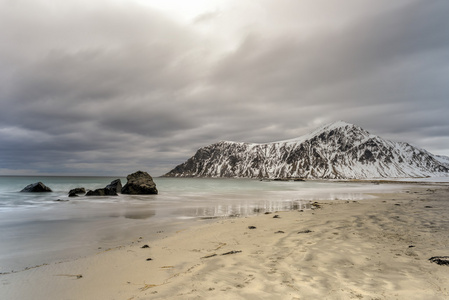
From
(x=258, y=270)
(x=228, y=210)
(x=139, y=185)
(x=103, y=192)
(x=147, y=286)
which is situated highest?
(x=139, y=185)

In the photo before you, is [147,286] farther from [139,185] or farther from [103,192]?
[139,185]

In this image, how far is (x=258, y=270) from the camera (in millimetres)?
5848

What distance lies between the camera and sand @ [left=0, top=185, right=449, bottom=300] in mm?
4711

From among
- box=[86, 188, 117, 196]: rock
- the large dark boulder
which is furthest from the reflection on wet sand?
the large dark boulder

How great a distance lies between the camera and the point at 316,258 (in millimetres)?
6570

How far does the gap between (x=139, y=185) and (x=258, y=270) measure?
122 feet

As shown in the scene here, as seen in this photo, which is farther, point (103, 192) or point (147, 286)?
point (103, 192)

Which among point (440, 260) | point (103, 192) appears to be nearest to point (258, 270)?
point (440, 260)

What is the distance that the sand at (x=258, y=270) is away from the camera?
4711 mm

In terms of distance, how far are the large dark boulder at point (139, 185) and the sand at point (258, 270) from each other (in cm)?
3231

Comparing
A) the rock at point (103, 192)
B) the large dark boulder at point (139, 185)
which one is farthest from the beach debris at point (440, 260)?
the large dark boulder at point (139, 185)

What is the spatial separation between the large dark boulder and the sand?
32309 millimetres

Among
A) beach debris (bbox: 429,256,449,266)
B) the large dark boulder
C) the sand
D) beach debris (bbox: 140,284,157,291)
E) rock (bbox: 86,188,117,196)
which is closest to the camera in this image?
the sand

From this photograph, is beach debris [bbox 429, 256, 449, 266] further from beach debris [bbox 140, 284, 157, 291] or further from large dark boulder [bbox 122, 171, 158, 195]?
large dark boulder [bbox 122, 171, 158, 195]
